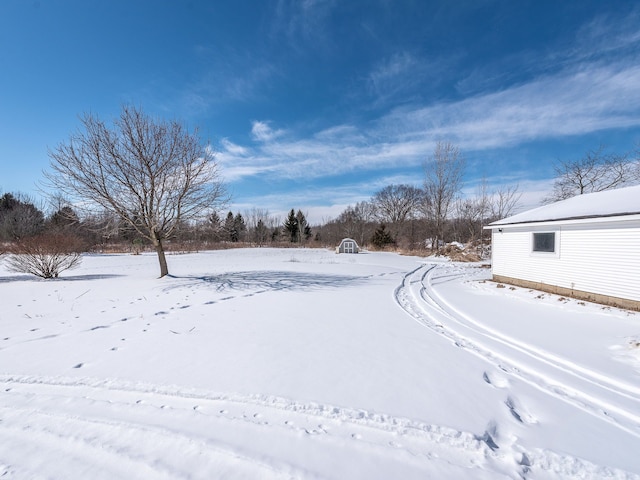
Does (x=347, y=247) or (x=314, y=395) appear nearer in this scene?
(x=314, y=395)

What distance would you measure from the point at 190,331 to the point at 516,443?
4704mm

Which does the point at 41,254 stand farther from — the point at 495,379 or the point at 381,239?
the point at 381,239

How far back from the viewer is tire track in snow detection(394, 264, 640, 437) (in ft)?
9.21

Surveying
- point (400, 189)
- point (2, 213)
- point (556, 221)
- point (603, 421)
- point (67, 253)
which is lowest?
point (603, 421)

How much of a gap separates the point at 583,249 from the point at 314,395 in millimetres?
9293

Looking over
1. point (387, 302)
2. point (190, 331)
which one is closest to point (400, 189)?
point (387, 302)

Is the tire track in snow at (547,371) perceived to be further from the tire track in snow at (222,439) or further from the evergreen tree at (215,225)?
the evergreen tree at (215,225)

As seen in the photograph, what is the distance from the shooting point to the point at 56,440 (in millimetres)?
2146

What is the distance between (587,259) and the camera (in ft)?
25.3

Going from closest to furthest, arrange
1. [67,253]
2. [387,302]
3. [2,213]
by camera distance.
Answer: [387,302]
[67,253]
[2,213]

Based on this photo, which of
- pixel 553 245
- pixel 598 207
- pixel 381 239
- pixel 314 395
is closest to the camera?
pixel 314 395

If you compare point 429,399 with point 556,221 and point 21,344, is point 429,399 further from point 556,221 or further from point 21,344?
point 556,221

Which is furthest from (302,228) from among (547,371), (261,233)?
(547,371)

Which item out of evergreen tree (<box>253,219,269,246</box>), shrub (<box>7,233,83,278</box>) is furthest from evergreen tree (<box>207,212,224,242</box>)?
evergreen tree (<box>253,219,269,246</box>)
